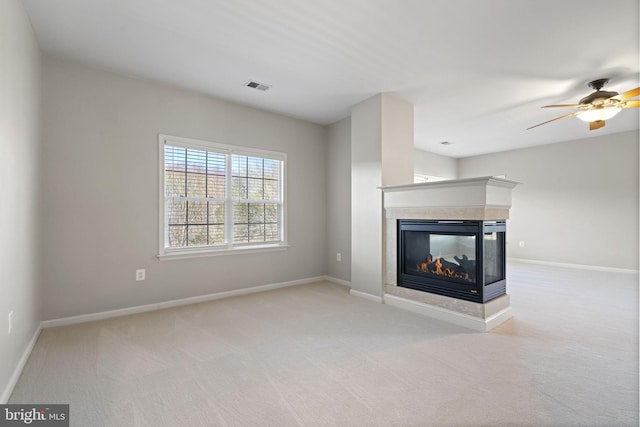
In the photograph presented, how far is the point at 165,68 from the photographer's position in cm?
305

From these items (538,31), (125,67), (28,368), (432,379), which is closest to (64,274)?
(28,368)

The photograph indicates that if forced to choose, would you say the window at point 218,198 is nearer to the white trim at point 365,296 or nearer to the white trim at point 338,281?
the white trim at point 338,281

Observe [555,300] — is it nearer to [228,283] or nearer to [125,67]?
[228,283]

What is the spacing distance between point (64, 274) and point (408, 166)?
4.10m

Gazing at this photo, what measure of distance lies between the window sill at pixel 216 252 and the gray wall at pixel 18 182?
1.13 meters

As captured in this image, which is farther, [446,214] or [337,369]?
[446,214]

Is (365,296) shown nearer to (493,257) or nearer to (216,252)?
(493,257)

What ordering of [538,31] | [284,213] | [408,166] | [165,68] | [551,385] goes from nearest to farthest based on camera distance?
[551,385], [538,31], [165,68], [408,166], [284,213]

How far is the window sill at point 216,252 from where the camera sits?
346 cm

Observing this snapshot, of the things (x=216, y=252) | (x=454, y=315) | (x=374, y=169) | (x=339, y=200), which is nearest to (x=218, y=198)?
(x=216, y=252)

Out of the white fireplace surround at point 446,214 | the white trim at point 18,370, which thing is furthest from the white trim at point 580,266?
the white trim at point 18,370

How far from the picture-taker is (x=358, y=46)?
2705 mm

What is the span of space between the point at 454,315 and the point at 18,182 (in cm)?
382

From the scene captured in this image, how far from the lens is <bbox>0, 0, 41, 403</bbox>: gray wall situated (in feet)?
5.74
